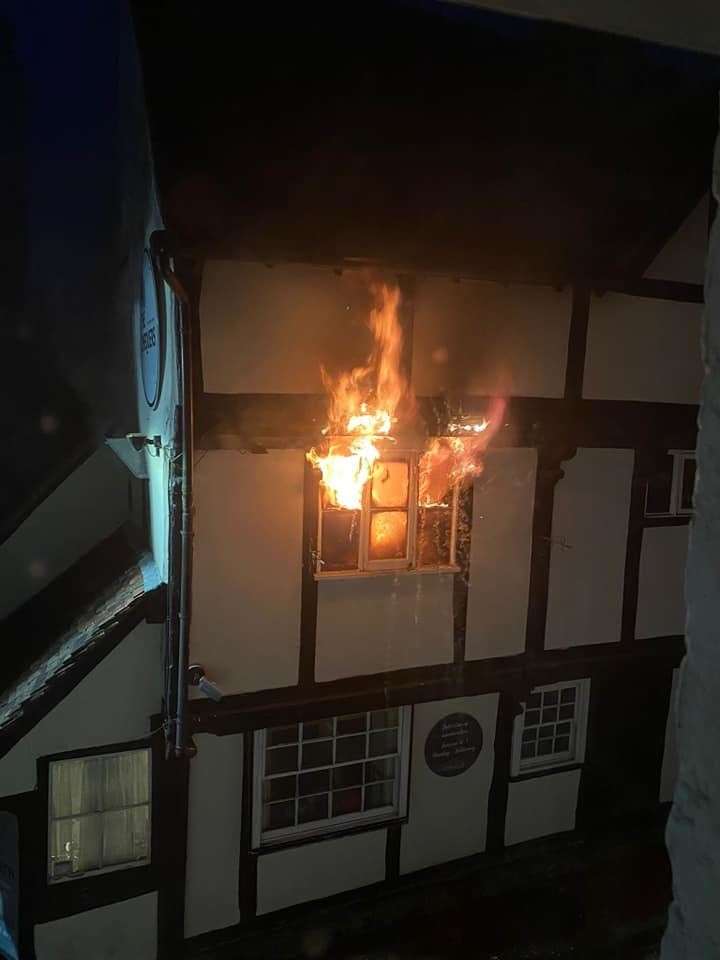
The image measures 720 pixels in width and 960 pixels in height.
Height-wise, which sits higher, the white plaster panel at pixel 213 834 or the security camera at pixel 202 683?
the security camera at pixel 202 683

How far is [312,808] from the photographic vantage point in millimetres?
7348

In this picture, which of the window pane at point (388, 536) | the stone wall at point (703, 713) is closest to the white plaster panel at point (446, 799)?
the window pane at point (388, 536)

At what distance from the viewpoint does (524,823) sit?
816 cm

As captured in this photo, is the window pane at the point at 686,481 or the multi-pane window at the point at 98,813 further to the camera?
the window pane at the point at 686,481

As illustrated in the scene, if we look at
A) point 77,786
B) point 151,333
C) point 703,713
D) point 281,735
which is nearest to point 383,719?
point 281,735

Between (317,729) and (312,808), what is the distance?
31.6 inches

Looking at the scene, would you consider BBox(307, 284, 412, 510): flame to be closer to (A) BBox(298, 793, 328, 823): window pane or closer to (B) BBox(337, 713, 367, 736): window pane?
(B) BBox(337, 713, 367, 736): window pane

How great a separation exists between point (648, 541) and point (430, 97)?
206 inches

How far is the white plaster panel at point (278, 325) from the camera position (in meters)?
6.23

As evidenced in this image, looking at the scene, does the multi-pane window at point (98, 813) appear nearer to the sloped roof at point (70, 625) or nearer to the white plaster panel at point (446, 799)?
the sloped roof at point (70, 625)

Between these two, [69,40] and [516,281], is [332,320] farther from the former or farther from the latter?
[69,40]

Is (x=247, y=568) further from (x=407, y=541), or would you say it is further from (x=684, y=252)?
(x=684, y=252)

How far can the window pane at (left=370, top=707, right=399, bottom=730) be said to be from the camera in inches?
295

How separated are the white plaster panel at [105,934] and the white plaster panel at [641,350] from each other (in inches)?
258
